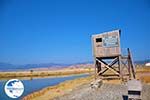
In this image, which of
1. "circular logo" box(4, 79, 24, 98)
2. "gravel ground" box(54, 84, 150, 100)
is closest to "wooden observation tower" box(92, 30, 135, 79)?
"gravel ground" box(54, 84, 150, 100)

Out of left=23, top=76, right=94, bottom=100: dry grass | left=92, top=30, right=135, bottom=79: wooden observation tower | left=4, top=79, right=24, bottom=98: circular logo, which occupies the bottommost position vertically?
left=23, top=76, right=94, bottom=100: dry grass

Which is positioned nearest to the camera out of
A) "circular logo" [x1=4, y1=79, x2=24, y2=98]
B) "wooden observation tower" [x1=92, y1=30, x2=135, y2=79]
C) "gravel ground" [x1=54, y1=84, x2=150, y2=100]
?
"circular logo" [x1=4, y1=79, x2=24, y2=98]

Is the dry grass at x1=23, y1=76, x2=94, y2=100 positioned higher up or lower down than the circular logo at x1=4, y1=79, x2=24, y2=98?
lower down

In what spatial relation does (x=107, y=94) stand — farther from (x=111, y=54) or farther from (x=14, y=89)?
(x=14, y=89)

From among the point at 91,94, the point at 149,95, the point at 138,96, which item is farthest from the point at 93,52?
the point at 138,96

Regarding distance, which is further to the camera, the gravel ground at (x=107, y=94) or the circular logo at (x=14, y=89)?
the gravel ground at (x=107, y=94)

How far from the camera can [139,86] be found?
1336 cm

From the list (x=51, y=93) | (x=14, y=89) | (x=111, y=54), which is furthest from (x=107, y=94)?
(x=51, y=93)

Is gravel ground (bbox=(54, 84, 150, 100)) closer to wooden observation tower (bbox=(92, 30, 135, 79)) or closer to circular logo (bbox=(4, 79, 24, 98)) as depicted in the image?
wooden observation tower (bbox=(92, 30, 135, 79))

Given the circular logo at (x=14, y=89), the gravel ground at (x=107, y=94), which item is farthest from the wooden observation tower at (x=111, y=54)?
the circular logo at (x=14, y=89)

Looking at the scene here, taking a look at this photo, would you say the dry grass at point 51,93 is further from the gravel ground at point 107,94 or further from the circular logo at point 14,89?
the circular logo at point 14,89

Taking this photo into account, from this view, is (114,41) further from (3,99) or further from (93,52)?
(3,99)

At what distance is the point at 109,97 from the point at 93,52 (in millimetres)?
8344

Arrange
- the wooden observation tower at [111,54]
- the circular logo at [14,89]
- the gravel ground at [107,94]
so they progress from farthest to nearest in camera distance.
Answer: the wooden observation tower at [111,54]
the gravel ground at [107,94]
the circular logo at [14,89]
